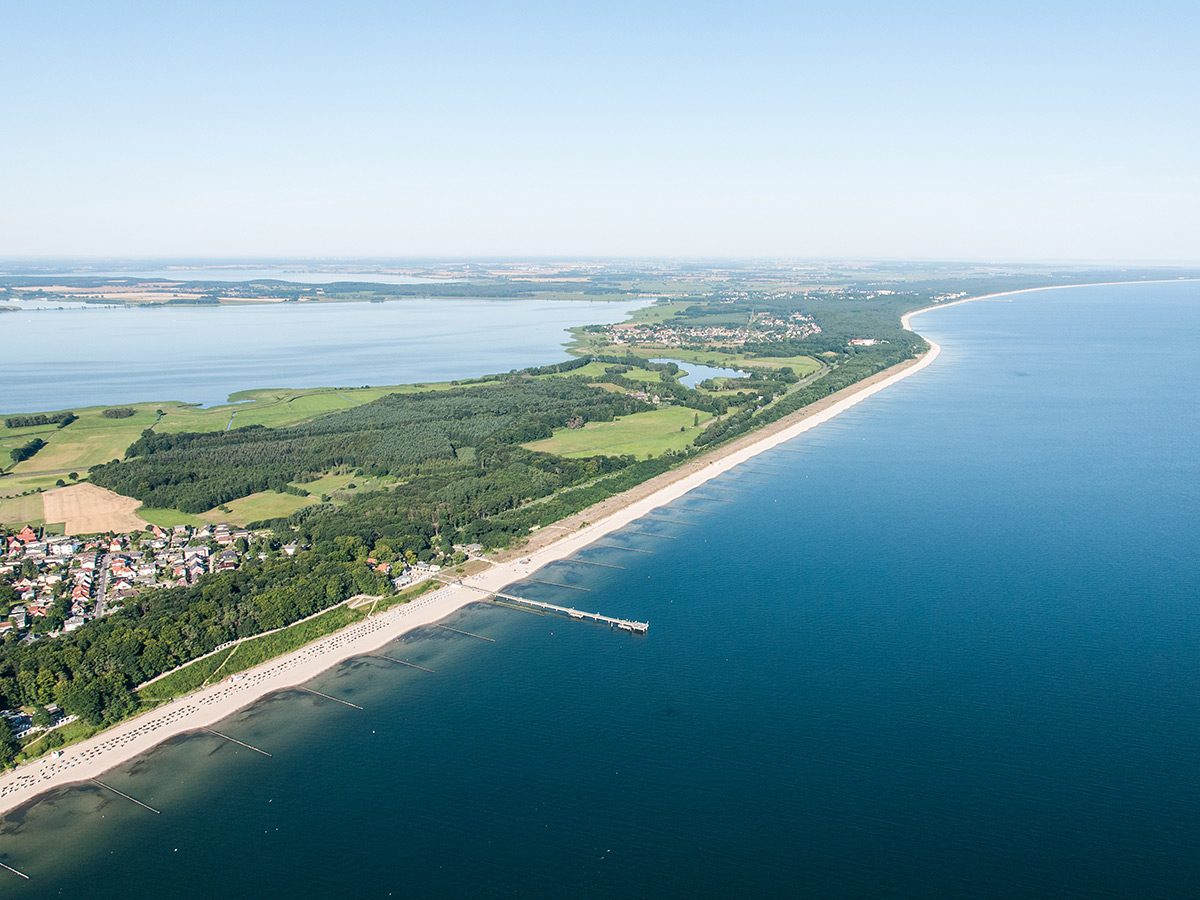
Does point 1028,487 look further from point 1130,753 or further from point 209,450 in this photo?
point 209,450

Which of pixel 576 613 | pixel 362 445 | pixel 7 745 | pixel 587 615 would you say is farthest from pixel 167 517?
pixel 587 615

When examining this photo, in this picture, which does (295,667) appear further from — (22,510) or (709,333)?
(709,333)

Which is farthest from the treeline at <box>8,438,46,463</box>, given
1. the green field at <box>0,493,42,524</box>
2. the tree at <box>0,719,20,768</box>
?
the tree at <box>0,719,20,768</box>

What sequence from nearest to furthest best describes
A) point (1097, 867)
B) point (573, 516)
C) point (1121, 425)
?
point (1097, 867) < point (573, 516) < point (1121, 425)

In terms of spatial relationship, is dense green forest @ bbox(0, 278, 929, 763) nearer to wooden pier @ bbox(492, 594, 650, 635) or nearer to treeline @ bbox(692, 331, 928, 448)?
treeline @ bbox(692, 331, 928, 448)

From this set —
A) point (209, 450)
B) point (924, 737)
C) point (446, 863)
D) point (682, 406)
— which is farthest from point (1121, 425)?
point (209, 450)

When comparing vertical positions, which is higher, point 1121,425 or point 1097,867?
point 1121,425
